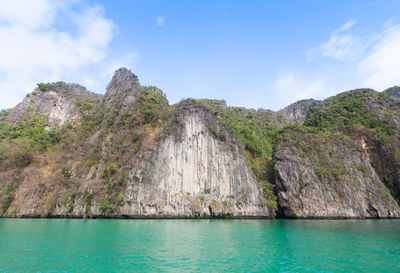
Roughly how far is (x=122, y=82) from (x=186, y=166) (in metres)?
34.7

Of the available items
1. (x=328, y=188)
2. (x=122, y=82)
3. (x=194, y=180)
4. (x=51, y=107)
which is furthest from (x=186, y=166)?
(x=51, y=107)

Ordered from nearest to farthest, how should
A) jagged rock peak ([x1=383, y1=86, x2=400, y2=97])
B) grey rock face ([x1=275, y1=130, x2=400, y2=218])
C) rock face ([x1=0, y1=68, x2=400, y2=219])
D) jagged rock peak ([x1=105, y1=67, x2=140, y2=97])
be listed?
rock face ([x1=0, y1=68, x2=400, y2=219]) → grey rock face ([x1=275, y1=130, x2=400, y2=218]) → jagged rock peak ([x1=105, y1=67, x2=140, y2=97]) → jagged rock peak ([x1=383, y1=86, x2=400, y2=97])

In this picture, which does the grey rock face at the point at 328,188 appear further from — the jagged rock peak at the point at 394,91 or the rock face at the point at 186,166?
the jagged rock peak at the point at 394,91

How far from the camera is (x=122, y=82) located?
63.4m

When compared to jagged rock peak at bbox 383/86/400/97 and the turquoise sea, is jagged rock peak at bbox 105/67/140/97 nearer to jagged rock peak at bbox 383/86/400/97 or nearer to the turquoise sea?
the turquoise sea

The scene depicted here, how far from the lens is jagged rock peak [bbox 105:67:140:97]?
200 ft

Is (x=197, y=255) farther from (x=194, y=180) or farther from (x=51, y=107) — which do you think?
(x=51, y=107)

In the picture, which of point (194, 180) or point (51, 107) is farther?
point (51, 107)

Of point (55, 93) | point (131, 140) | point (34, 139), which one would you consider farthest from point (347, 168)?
point (55, 93)

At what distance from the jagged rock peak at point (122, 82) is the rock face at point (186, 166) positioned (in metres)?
0.63

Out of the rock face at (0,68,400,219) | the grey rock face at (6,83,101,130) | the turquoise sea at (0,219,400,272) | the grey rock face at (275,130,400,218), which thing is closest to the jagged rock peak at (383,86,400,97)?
the rock face at (0,68,400,219)

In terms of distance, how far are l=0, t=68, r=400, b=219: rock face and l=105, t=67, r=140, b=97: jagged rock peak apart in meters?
0.63

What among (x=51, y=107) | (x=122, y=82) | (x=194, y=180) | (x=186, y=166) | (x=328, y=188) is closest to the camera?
(x=194, y=180)

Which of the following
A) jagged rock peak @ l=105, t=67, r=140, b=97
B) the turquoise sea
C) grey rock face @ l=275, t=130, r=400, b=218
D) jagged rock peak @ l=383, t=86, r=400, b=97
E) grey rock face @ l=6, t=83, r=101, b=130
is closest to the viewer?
the turquoise sea
